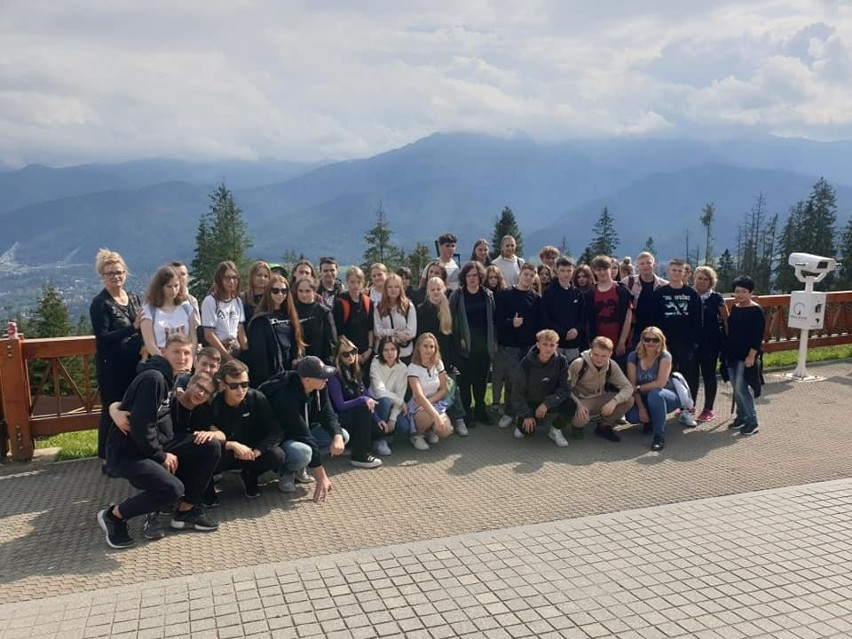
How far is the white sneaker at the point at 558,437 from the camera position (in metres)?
Answer: 6.79

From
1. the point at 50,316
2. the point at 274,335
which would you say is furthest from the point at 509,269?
the point at 50,316

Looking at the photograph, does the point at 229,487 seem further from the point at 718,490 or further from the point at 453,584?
the point at 718,490

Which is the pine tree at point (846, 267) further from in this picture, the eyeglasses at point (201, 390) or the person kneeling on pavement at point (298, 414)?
the eyeglasses at point (201, 390)

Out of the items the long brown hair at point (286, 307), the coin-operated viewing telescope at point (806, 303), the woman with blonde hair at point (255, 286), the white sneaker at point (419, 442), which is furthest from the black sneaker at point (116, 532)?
the coin-operated viewing telescope at point (806, 303)

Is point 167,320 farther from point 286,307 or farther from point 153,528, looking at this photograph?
point 153,528

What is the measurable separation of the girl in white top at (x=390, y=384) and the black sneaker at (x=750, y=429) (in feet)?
12.2

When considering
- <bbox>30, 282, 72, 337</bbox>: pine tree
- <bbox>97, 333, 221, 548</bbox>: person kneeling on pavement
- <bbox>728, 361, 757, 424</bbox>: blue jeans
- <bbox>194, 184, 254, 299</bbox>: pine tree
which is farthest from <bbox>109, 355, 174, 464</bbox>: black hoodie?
<bbox>194, 184, 254, 299</bbox>: pine tree


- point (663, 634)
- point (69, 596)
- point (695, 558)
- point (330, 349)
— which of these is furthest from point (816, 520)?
point (69, 596)

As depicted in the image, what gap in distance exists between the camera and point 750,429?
7.27m

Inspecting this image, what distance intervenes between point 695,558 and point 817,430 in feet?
12.8

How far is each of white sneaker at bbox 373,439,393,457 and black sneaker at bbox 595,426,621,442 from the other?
227 centimetres

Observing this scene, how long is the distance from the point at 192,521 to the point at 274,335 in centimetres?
184

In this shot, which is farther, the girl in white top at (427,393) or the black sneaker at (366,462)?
the girl in white top at (427,393)

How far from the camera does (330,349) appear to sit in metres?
6.54
